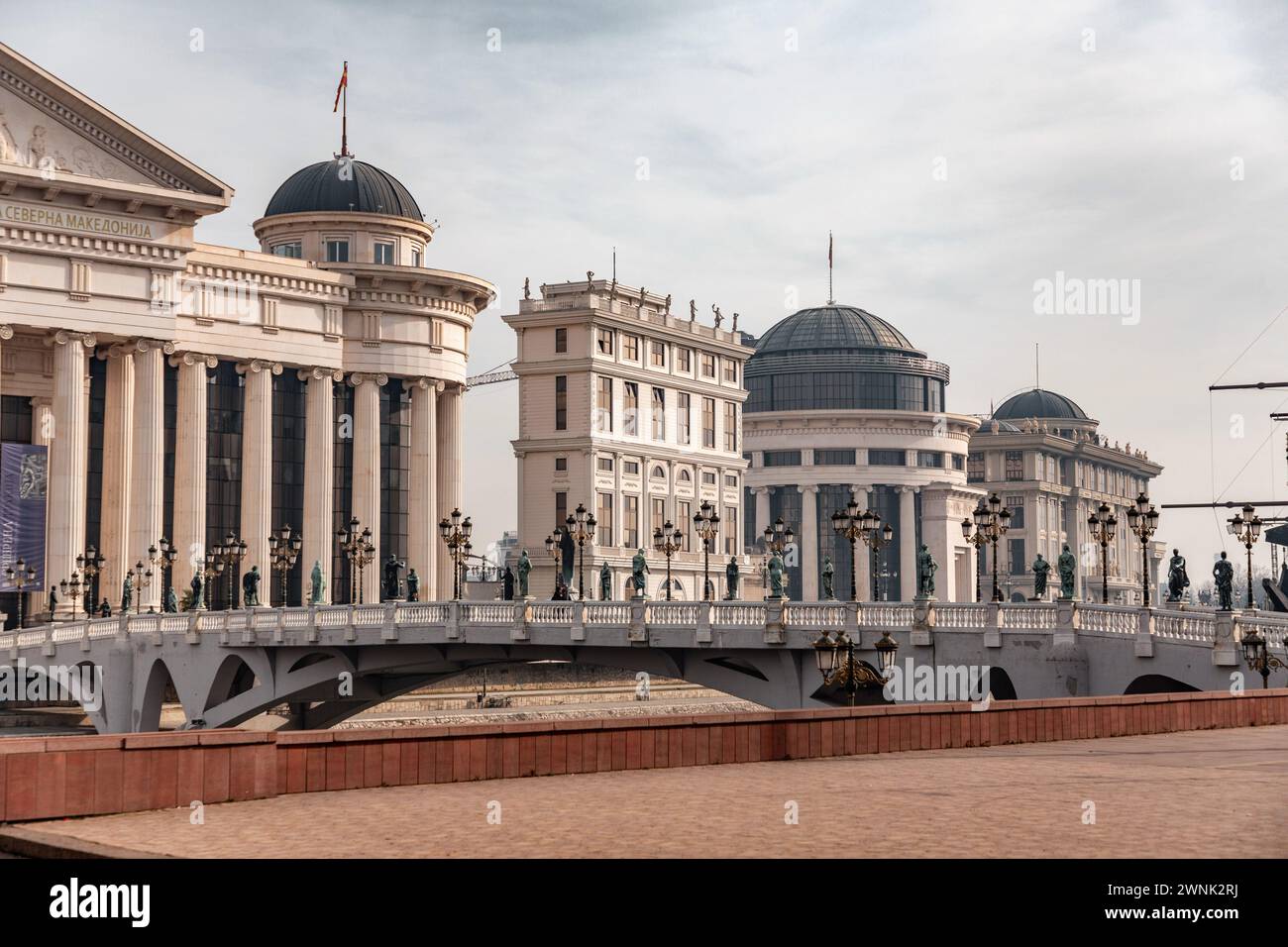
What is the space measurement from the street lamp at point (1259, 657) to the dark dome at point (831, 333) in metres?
133

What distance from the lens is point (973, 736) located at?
3133 centimetres

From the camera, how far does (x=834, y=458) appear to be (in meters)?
169

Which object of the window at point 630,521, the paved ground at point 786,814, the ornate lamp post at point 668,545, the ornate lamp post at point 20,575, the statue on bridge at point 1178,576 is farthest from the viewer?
the window at point 630,521

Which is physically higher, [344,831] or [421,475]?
[421,475]

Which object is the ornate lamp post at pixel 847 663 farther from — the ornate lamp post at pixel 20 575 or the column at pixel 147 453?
the column at pixel 147 453

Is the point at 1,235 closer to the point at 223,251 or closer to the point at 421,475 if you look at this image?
the point at 223,251

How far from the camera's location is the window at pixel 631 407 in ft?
398

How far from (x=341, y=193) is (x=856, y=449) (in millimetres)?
65172

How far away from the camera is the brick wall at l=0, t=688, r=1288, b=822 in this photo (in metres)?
22.2

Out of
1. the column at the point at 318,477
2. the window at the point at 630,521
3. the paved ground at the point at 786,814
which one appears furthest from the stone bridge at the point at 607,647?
the window at the point at 630,521

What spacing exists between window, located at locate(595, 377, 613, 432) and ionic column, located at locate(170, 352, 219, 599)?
1014 inches

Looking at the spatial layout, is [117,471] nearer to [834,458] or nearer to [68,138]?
[68,138]
